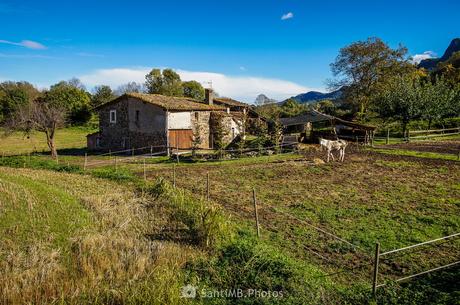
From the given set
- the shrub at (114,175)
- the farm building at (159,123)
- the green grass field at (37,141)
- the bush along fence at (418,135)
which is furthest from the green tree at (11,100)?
the bush along fence at (418,135)

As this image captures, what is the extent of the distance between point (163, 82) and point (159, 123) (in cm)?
3412

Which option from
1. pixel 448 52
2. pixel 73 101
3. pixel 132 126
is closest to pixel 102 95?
pixel 73 101

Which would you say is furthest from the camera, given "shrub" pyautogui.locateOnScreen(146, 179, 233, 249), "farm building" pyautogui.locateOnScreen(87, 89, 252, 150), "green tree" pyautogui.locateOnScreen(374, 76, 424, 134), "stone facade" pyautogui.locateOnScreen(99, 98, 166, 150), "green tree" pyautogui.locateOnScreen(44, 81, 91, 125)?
"green tree" pyautogui.locateOnScreen(44, 81, 91, 125)

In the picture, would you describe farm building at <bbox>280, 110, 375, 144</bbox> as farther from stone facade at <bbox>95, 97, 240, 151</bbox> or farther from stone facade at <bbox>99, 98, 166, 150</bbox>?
stone facade at <bbox>99, 98, 166, 150</bbox>

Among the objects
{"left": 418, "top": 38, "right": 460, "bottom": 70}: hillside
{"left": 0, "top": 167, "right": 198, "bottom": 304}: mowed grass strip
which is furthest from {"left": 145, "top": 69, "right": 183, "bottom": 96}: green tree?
{"left": 418, "top": 38, "right": 460, "bottom": 70}: hillside

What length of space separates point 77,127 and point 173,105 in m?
36.4

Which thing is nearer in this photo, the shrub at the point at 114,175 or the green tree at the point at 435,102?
the shrub at the point at 114,175

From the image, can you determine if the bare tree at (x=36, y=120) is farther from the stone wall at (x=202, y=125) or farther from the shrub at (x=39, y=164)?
the stone wall at (x=202, y=125)

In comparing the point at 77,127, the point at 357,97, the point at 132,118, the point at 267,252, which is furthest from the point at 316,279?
the point at 77,127

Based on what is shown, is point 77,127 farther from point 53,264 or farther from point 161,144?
point 53,264

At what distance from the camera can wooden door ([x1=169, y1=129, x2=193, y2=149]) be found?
30.7 m

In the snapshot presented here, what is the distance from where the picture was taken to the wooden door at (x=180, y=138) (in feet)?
101

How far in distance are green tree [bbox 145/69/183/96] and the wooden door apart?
30.9m

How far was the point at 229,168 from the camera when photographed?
22.6 m
